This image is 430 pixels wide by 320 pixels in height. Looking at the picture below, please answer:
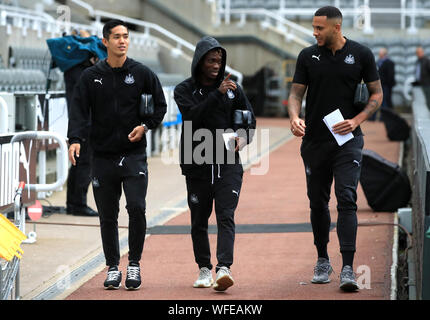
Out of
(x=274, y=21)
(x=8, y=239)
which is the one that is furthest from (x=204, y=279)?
(x=274, y=21)

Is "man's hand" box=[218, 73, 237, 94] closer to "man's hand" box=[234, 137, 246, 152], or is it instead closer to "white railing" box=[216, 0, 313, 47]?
"man's hand" box=[234, 137, 246, 152]

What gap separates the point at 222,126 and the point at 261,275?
146 cm

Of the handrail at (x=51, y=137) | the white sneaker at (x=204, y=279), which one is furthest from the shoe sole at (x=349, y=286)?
the handrail at (x=51, y=137)

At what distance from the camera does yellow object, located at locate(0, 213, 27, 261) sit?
5812mm

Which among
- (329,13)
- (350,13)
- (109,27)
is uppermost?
(350,13)

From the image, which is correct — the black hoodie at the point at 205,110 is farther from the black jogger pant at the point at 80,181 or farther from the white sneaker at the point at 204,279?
the black jogger pant at the point at 80,181

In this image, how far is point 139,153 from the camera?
7.50 m

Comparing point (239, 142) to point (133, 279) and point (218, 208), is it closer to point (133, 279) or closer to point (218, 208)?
point (218, 208)

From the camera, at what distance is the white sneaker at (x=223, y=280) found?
23.1 feet

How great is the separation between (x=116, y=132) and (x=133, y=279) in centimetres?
112

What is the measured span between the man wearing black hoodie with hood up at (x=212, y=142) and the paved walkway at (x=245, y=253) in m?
0.47

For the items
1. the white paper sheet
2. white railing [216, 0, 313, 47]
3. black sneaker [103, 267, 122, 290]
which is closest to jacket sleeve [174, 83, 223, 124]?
the white paper sheet

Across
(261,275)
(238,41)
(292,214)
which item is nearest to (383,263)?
(261,275)

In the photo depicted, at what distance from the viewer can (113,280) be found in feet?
24.5
